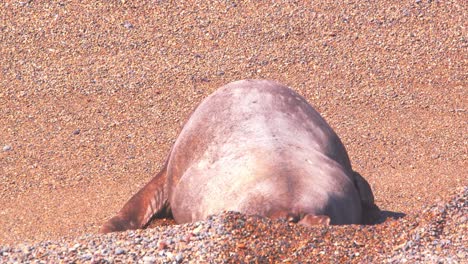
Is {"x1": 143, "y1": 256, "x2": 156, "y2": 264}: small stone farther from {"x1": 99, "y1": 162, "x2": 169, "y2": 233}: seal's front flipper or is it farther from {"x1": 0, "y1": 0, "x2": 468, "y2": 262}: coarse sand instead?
{"x1": 0, "y1": 0, "x2": 468, "y2": 262}: coarse sand

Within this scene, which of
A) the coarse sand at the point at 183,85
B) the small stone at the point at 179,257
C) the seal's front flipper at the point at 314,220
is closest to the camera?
the small stone at the point at 179,257

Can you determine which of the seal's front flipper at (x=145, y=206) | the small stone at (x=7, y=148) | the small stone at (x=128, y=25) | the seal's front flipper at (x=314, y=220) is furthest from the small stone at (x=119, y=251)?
the small stone at (x=128, y=25)

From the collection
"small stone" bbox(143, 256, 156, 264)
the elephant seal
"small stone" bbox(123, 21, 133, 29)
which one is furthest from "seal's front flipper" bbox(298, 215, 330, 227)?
"small stone" bbox(123, 21, 133, 29)

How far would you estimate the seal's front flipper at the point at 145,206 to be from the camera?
6678 mm

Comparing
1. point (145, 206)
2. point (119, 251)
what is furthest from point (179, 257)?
point (145, 206)

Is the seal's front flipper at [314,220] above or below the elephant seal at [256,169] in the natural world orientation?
below

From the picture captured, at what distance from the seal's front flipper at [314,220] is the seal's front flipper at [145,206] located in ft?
5.77

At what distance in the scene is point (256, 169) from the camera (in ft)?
18.9

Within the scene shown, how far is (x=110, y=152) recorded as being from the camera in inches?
345

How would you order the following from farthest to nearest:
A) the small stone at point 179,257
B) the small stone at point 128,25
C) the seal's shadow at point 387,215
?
the small stone at point 128,25 → the seal's shadow at point 387,215 → the small stone at point 179,257

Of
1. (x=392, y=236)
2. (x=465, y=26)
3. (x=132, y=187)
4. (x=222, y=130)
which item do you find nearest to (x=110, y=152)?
(x=132, y=187)

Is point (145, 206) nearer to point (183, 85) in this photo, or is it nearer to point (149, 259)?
point (149, 259)

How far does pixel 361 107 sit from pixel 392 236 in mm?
4840

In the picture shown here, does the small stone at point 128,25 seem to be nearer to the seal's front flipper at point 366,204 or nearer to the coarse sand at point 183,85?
the coarse sand at point 183,85
